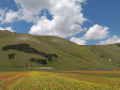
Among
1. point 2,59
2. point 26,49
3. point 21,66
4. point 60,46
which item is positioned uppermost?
point 60,46

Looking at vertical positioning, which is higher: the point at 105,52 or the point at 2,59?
the point at 105,52

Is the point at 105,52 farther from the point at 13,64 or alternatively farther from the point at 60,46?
the point at 13,64

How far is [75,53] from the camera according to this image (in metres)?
142

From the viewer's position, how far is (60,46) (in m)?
169

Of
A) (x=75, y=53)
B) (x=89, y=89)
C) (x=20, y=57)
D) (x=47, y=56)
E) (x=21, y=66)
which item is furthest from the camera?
(x=75, y=53)

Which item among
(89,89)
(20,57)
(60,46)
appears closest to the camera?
(89,89)

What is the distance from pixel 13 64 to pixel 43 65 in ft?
75.9

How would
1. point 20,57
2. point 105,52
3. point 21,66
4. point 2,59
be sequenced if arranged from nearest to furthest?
1. point 21,66
2. point 2,59
3. point 20,57
4. point 105,52

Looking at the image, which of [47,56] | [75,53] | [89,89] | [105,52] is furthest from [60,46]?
[89,89]

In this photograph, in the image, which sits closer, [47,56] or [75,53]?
[47,56]

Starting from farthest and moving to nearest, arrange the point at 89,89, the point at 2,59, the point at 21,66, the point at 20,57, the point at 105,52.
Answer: the point at 105,52 → the point at 20,57 → the point at 2,59 → the point at 21,66 → the point at 89,89

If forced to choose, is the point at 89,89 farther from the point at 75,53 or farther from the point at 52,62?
the point at 75,53

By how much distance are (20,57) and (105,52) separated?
542 feet

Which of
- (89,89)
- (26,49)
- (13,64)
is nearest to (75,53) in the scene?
(26,49)
